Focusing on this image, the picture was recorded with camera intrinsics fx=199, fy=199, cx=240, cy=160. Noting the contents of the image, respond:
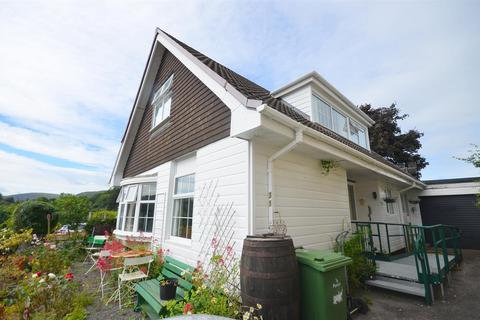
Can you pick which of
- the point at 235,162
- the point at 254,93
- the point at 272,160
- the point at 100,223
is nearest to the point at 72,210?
the point at 100,223

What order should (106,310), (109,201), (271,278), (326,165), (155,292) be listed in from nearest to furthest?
(271,278) < (155,292) < (106,310) < (326,165) < (109,201)

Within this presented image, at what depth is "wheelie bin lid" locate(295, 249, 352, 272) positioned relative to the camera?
282 centimetres

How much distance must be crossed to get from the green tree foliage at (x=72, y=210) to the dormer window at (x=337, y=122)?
14.0 meters

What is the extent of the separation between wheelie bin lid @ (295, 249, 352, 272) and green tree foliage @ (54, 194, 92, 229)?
13.8 metres

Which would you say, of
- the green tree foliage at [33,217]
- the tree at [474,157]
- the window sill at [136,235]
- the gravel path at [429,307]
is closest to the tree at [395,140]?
the tree at [474,157]

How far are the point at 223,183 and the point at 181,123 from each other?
3.06 m

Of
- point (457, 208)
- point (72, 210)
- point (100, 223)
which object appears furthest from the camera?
point (100, 223)

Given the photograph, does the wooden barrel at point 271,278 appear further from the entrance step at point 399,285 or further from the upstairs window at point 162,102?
the upstairs window at point 162,102

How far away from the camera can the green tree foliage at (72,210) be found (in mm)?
11531

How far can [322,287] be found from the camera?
9.19 ft

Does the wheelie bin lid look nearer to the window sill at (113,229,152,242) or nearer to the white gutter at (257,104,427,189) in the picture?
the white gutter at (257,104,427,189)

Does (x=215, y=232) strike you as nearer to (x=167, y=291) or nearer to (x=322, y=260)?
(x=167, y=291)

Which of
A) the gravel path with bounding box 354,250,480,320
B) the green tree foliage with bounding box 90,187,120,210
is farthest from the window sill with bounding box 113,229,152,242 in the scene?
the green tree foliage with bounding box 90,187,120,210

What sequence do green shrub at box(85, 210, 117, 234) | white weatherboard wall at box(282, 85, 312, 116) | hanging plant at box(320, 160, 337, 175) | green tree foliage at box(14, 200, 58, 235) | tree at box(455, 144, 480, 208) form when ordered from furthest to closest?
green shrub at box(85, 210, 117, 234)
green tree foliage at box(14, 200, 58, 235)
tree at box(455, 144, 480, 208)
white weatherboard wall at box(282, 85, 312, 116)
hanging plant at box(320, 160, 337, 175)
